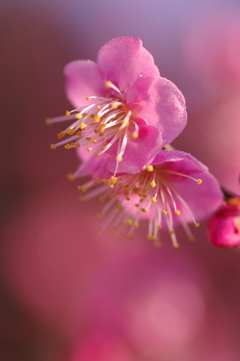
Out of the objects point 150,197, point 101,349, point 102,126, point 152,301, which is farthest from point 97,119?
point 152,301

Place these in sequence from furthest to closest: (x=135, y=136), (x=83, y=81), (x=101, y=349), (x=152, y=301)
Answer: (x=152, y=301)
(x=101, y=349)
(x=83, y=81)
(x=135, y=136)

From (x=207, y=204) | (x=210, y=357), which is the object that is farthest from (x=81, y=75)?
(x=210, y=357)

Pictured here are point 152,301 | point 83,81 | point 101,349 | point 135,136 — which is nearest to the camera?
point 135,136

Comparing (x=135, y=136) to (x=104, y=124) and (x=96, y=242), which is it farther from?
(x=96, y=242)

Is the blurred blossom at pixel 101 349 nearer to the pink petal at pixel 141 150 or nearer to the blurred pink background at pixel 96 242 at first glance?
the blurred pink background at pixel 96 242

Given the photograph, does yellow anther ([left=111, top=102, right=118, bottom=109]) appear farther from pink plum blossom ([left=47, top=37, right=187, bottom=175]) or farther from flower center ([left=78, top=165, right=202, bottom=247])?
flower center ([left=78, top=165, right=202, bottom=247])

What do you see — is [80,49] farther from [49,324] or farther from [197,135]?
[49,324]
